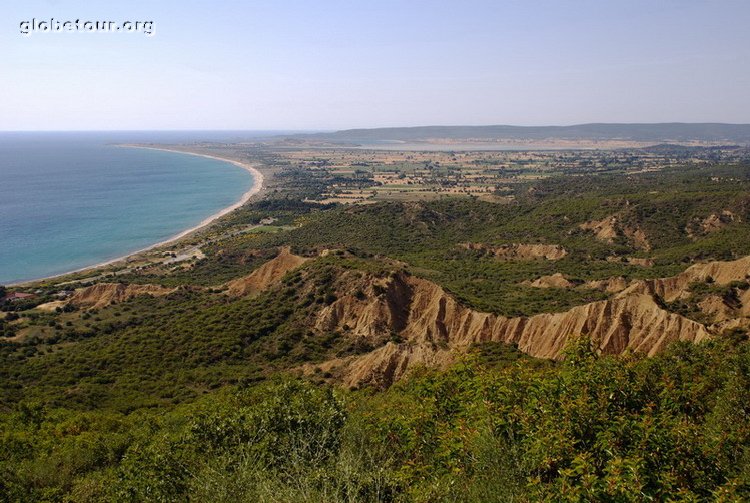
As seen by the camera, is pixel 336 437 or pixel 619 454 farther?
pixel 336 437

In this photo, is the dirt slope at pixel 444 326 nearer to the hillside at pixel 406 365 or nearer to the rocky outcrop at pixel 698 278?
the hillside at pixel 406 365

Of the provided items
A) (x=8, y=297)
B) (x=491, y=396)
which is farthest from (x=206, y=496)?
(x=8, y=297)

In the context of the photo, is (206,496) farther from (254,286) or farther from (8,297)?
(8,297)

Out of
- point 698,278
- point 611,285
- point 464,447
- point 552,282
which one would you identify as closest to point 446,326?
point 552,282

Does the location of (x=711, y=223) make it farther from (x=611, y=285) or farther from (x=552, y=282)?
(x=552, y=282)

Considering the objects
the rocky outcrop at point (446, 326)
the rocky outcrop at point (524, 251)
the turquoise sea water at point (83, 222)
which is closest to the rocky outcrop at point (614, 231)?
the rocky outcrop at point (524, 251)
